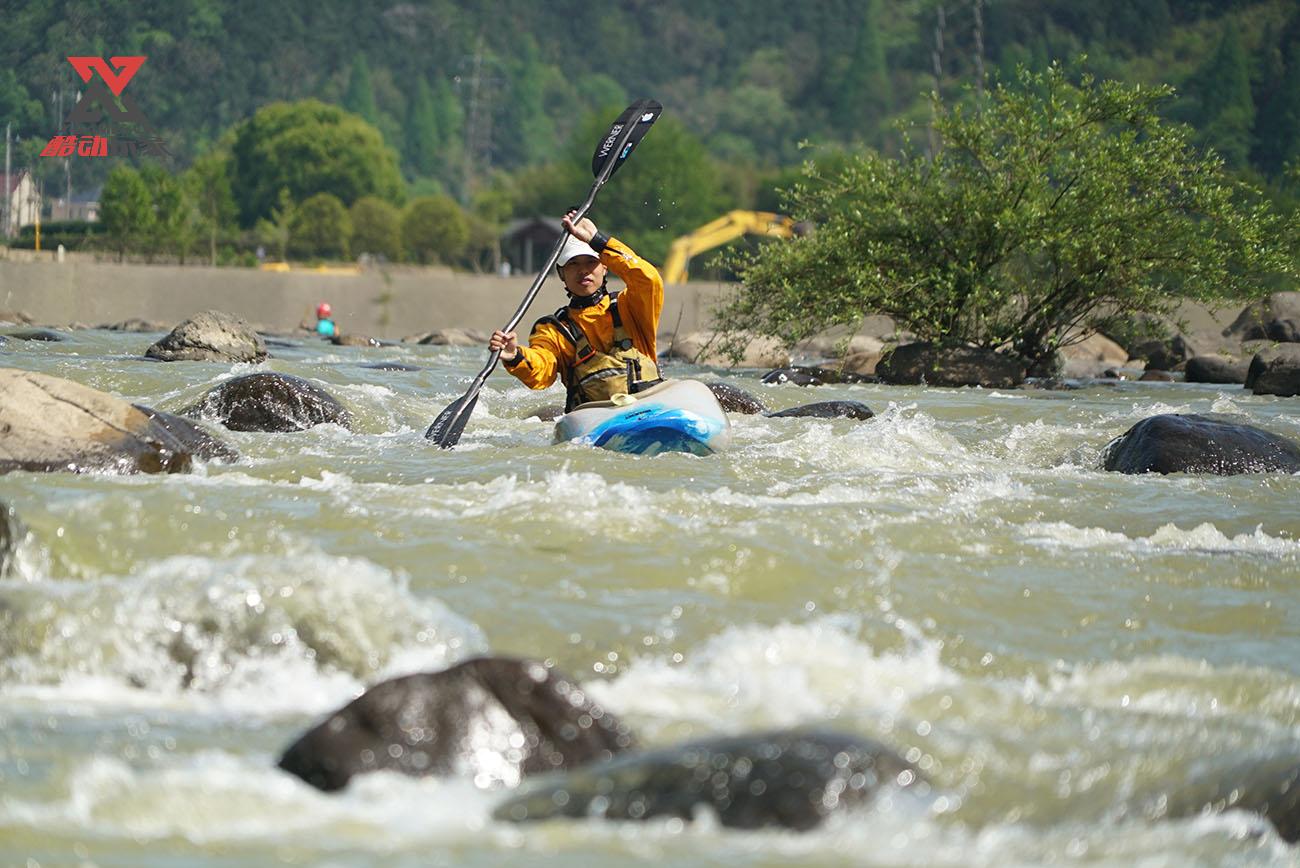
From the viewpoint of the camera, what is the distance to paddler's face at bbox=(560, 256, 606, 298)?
8906 mm

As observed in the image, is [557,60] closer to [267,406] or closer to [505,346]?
[267,406]

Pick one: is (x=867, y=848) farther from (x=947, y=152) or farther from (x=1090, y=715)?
(x=947, y=152)

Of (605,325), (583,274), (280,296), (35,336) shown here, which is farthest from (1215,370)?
(280,296)

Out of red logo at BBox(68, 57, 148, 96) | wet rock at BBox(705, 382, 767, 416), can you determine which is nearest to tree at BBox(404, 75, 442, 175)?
red logo at BBox(68, 57, 148, 96)

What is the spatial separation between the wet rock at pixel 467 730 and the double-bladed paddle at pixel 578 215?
177 inches

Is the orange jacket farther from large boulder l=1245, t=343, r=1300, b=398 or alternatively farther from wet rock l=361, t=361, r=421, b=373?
large boulder l=1245, t=343, r=1300, b=398

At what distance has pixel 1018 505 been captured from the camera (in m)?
8.02

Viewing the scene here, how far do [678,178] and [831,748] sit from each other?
248ft

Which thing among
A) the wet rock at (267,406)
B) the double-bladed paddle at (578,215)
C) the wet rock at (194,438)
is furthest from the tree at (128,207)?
the wet rock at (194,438)

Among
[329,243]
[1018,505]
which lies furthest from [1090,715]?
[329,243]

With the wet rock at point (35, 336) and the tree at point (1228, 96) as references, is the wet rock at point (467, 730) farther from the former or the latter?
the tree at point (1228, 96)

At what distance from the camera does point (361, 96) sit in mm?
133500

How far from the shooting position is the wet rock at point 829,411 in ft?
38.8

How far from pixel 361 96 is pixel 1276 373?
123m
